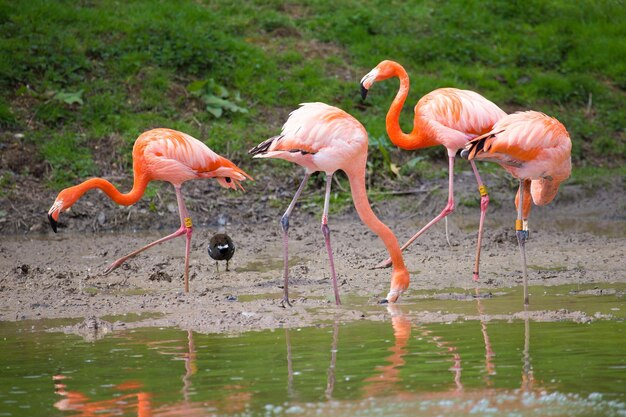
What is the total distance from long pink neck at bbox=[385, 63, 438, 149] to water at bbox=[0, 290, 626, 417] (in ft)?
8.33

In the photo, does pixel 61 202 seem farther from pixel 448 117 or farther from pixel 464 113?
pixel 464 113

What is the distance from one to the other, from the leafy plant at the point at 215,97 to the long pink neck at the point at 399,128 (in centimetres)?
414

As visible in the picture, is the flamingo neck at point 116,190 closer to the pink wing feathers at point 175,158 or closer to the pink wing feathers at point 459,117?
the pink wing feathers at point 175,158

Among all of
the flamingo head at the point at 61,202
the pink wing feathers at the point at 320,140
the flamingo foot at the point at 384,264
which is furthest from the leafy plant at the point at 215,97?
the pink wing feathers at the point at 320,140

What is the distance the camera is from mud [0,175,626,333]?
716cm

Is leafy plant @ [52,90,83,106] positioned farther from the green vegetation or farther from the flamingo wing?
the flamingo wing

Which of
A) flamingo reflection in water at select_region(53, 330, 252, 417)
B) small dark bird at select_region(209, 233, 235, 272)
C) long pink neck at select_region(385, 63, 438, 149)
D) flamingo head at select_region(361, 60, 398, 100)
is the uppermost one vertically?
flamingo head at select_region(361, 60, 398, 100)

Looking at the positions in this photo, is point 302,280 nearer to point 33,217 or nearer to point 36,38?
point 33,217

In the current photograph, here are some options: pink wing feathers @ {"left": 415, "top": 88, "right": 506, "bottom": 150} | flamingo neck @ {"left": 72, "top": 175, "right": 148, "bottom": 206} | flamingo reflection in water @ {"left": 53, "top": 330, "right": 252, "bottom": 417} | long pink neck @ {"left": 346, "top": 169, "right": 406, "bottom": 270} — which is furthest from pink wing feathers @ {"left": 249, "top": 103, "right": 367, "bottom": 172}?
flamingo reflection in water @ {"left": 53, "top": 330, "right": 252, "bottom": 417}

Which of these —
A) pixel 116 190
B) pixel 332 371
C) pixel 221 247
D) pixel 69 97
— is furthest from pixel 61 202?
pixel 69 97

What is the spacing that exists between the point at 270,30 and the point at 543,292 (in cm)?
823

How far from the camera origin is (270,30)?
1476 centimetres

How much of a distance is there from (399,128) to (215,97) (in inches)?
179

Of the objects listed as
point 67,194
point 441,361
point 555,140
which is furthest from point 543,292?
point 67,194
